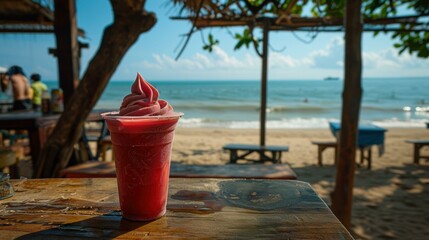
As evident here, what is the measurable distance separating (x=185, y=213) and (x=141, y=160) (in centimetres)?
25

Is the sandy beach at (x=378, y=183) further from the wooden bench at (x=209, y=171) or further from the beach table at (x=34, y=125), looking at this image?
the beach table at (x=34, y=125)

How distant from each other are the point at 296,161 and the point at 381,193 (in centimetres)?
262

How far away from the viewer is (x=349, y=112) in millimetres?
2889

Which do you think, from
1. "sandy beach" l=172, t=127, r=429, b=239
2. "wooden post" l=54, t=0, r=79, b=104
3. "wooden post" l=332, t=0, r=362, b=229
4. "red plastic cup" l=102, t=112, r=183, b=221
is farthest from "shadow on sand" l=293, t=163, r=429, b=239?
"wooden post" l=54, t=0, r=79, b=104

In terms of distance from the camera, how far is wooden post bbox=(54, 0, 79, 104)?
11.8 feet

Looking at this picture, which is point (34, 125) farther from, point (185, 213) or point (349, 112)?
point (349, 112)

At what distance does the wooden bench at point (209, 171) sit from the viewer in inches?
104

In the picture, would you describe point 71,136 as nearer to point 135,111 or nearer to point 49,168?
point 49,168

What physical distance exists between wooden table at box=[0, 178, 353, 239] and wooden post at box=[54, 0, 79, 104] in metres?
2.65

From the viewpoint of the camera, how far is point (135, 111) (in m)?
0.99

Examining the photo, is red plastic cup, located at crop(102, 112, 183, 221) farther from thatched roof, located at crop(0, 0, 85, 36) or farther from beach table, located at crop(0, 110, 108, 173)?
thatched roof, located at crop(0, 0, 85, 36)

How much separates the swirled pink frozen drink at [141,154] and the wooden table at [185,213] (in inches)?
→ 2.2

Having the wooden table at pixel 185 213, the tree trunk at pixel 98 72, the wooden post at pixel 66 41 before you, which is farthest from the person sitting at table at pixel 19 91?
the wooden table at pixel 185 213

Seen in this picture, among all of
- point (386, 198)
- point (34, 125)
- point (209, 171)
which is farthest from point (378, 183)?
point (34, 125)
